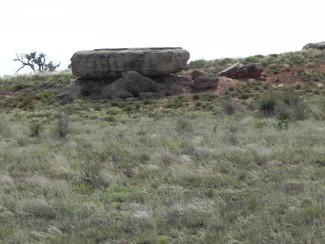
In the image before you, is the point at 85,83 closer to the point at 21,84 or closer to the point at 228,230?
the point at 21,84

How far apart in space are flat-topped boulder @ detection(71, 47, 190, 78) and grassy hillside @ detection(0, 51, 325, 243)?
12.2 meters

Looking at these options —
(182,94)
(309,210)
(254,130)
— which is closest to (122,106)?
(182,94)

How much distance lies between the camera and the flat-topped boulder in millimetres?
28719

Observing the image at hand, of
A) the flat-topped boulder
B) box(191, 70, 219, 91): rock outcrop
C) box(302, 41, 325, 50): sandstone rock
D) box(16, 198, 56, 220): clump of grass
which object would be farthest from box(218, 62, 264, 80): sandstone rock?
box(16, 198, 56, 220): clump of grass

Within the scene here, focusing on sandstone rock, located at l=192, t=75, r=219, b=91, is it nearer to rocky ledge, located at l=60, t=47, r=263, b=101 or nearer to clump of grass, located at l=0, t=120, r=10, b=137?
rocky ledge, located at l=60, t=47, r=263, b=101

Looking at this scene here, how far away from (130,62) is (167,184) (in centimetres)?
2107

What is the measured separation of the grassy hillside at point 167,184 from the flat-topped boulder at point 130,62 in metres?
12.2

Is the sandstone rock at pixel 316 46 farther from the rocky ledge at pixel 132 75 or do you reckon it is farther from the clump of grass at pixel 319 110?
the clump of grass at pixel 319 110

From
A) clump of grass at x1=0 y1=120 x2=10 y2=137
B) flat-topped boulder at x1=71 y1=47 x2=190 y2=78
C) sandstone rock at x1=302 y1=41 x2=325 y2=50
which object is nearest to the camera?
clump of grass at x1=0 y1=120 x2=10 y2=137

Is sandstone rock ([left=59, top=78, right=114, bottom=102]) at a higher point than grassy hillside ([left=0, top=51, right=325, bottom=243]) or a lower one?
lower

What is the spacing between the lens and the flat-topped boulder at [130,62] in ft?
94.2

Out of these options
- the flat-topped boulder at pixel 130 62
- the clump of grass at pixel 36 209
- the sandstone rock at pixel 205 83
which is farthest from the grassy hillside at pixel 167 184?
the flat-topped boulder at pixel 130 62

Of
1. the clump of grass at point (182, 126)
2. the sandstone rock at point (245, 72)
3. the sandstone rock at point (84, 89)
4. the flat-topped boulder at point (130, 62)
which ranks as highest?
the flat-topped boulder at point (130, 62)

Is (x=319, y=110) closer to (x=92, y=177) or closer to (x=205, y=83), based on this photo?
(x=92, y=177)
